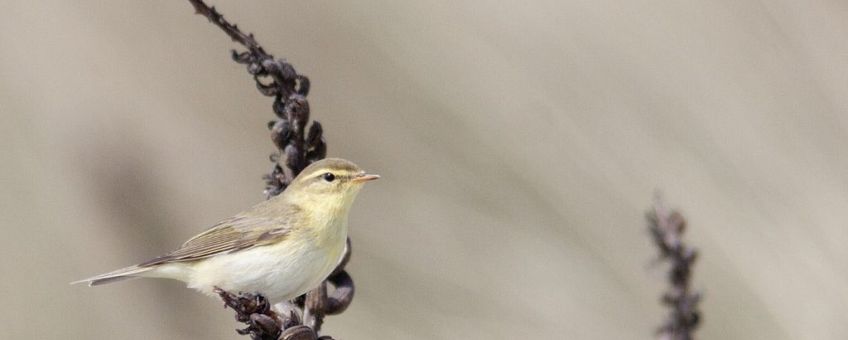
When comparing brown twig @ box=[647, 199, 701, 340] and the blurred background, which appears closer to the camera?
brown twig @ box=[647, 199, 701, 340]

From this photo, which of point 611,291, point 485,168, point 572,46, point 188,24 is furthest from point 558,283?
point 188,24

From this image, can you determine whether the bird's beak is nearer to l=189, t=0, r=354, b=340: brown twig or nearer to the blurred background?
l=189, t=0, r=354, b=340: brown twig

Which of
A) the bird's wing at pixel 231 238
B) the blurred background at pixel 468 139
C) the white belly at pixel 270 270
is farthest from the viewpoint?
the blurred background at pixel 468 139

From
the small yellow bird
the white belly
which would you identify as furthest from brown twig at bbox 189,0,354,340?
the small yellow bird

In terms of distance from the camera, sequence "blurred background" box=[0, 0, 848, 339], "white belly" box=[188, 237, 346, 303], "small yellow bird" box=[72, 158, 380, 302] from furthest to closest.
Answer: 1. "blurred background" box=[0, 0, 848, 339]
2. "small yellow bird" box=[72, 158, 380, 302]
3. "white belly" box=[188, 237, 346, 303]

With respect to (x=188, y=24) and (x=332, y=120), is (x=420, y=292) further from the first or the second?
(x=188, y=24)

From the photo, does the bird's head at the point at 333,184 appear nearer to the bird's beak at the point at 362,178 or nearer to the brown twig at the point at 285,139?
the bird's beak at the point at 362,178

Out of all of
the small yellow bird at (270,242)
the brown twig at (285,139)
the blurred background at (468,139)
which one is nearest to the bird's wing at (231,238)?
the small yellow bird at (270,242)
